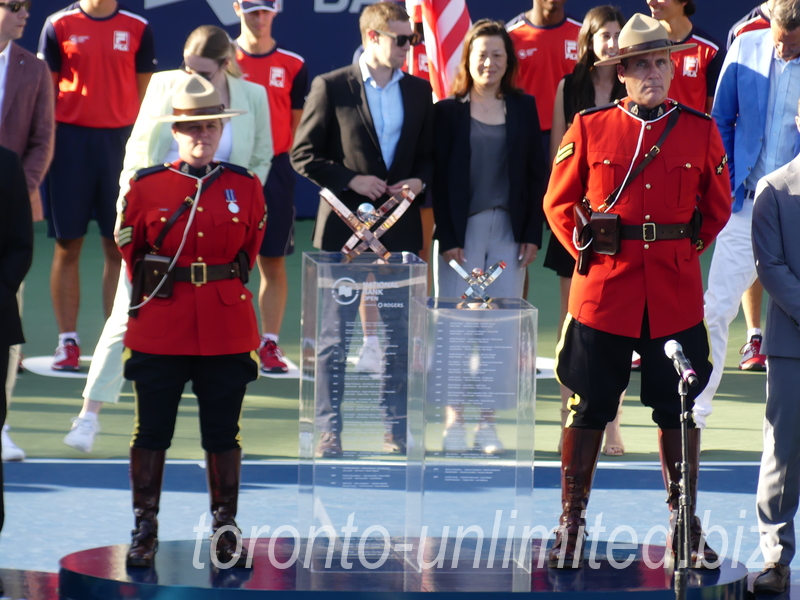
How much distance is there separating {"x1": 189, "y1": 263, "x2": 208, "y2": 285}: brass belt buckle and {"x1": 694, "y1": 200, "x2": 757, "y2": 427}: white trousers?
9.09 ft

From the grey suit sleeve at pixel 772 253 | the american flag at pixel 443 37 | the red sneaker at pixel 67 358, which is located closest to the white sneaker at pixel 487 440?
the grey suit sleeve at pixel 772 253

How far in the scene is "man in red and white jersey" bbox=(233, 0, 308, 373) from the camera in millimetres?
7949

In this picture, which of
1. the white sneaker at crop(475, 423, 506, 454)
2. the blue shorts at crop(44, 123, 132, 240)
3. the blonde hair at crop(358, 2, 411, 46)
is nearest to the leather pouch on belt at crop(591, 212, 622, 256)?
the white sneaker at crop(475, 423, 506, 454)

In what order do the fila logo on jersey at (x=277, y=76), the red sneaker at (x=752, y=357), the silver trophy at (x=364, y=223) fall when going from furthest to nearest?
1. the fila logo on jersey at (x=277, y=76)
2. the red sneaker at (x=752, y=357)
3. the silver trophy at (x=364, y=223)

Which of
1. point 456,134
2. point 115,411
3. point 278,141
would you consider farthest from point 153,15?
point 456,134

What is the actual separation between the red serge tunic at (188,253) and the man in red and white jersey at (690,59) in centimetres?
345

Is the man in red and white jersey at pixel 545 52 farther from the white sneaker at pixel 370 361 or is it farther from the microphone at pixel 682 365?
the microphone at pixel 682 365

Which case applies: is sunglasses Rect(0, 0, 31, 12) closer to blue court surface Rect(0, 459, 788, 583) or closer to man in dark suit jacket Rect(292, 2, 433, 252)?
man in dark suit jacket Rect(292, 2, 433, 252)

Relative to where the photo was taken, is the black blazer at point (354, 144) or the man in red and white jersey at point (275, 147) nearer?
the black blazer at point (354, 144)

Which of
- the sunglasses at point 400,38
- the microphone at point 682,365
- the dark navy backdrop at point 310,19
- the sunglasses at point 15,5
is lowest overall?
the microphone at point 682,365

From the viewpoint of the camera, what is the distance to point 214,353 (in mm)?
4430

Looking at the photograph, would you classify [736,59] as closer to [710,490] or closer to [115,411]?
[710,490]

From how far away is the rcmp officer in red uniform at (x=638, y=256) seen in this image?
177 inches

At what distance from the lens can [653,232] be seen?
14.8 ft
